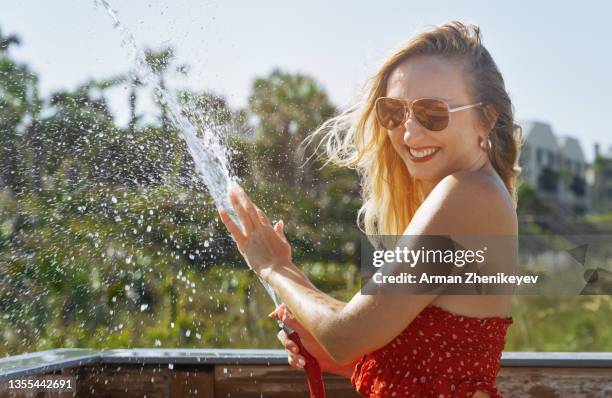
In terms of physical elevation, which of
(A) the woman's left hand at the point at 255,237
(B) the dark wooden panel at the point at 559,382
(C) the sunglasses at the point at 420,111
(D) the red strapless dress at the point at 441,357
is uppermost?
(C) the sunglasses at the point at 420,111

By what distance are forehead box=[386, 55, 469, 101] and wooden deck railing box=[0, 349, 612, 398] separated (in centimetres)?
126

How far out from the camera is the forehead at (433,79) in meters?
1.64

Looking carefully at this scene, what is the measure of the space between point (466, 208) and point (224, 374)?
5.23ft

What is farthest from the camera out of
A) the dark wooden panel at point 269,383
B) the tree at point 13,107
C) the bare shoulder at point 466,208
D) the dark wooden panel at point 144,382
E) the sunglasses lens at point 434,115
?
the tree at point 13,107

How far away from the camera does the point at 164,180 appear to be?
395 cm

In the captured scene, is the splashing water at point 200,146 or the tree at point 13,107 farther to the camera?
the tree at point 13,107

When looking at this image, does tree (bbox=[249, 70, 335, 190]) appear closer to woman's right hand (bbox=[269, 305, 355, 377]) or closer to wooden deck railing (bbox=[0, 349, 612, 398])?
wooden deck railing (bbox=[0, 349, 612, 398])

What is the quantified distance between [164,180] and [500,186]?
2.59 metres

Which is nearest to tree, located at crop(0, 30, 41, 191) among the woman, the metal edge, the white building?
the metal edge

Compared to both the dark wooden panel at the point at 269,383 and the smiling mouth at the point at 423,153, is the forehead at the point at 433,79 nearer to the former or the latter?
the smiling mouth at the point at 423,153

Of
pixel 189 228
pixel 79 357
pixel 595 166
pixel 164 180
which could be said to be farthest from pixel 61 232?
pixel 595 166

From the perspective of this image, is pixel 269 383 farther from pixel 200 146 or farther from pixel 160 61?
pixel 160 61

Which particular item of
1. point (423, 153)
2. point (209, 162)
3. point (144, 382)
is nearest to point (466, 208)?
point (423, 153)

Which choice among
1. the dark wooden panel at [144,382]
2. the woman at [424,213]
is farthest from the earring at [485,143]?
the dark wooden panel at [144,382]
